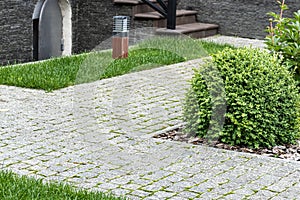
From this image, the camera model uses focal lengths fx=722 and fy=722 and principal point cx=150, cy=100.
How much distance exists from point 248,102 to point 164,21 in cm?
→ 643

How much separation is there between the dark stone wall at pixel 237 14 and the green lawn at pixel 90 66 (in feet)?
9.67

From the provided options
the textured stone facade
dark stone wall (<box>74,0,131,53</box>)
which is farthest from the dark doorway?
dark stone wall (<box>74,0,131,53</box>)

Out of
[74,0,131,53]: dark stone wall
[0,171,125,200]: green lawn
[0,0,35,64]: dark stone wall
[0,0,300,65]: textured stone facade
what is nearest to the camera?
[0,171,125,200]: green lawn

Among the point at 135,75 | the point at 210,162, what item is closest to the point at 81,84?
the point at 135,75

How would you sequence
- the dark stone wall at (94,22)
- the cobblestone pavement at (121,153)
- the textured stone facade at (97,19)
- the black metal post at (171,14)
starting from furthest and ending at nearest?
the dark stone wall at (94,22) < the black metal post at (171,14) < the textured stone facade at (97,19) < the cobblestone pavement at (121,153)

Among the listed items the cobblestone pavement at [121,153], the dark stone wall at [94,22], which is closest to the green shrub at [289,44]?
the cobblestone pavement at [121,153]

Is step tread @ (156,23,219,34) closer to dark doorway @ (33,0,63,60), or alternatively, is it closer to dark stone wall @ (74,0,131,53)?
dark stone wall @ (74,0,131,53)

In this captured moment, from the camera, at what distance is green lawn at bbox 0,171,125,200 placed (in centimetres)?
507

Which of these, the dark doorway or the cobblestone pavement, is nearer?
the cobblestone pavement

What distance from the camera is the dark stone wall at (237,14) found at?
13602mm

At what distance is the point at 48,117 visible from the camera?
7395 millimetres

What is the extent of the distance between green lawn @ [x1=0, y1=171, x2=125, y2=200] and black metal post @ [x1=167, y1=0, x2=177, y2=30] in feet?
23.8

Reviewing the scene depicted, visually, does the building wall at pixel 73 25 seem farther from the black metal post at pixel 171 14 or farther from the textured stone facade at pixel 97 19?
the black metal post at pixel 171 14

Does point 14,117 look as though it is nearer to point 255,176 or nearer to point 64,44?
point 255,176
